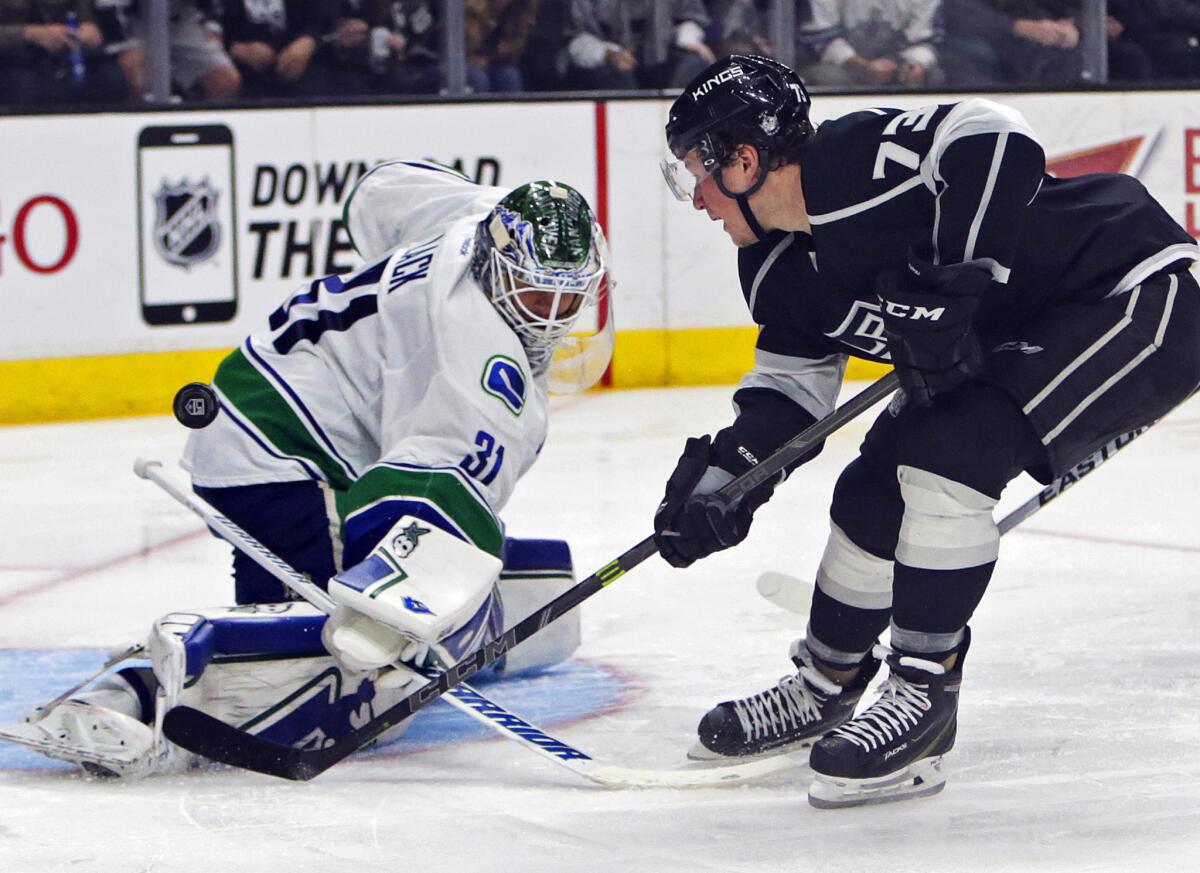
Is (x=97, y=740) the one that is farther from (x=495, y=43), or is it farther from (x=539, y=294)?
(x=495, y=43)

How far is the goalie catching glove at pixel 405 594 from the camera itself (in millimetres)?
2207

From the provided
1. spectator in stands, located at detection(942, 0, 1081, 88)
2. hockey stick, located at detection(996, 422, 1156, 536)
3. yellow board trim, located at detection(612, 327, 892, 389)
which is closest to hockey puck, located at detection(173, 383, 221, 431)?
hockey stick, located at detection(996, 422, 1156, 536)

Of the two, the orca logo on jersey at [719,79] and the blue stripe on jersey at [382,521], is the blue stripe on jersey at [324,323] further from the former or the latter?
the orca logo on jersey at [719,79]

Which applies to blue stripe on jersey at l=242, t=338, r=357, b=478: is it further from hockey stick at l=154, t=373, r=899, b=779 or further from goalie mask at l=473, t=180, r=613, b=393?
hockey stick at l=154, t=373, r=899, b=779

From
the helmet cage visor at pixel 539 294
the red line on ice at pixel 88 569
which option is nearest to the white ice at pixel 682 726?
the red line on ice at pixel 88 569

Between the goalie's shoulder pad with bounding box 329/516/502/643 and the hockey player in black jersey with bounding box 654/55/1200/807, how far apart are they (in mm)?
265

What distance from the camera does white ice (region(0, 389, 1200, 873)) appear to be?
205 cm

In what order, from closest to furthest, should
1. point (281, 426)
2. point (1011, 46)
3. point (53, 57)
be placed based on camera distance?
point (281, 426), point (53, 57), point (1011, 46)

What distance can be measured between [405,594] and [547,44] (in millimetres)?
4090

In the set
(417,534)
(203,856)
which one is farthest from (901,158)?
(203,856)

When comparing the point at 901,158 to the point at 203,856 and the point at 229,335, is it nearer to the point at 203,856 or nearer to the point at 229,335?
the point at 203,856

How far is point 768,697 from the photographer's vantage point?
2529mm

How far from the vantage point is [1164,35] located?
257 inches


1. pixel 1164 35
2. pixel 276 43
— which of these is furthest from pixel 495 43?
pixel 1164 35
